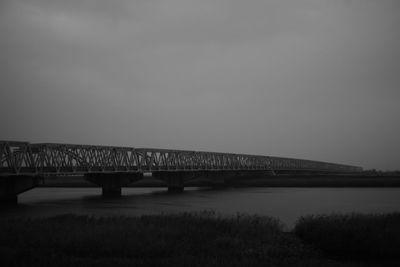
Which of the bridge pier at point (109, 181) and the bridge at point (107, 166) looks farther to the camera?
the bridge pier at point (109, 181)

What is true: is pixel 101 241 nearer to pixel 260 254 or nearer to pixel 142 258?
pixel 142 258

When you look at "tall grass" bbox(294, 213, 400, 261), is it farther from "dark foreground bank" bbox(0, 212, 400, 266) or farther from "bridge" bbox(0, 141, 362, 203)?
"bridge" bbox(0, 141, 362, 203)

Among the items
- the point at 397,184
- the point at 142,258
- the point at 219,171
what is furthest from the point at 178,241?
the point at 219,171

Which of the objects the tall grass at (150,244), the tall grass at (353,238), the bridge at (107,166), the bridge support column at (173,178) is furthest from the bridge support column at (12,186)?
the tall grass at (353,238)

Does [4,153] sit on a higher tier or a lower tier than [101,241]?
higher

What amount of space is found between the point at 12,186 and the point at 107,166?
82.5 feet

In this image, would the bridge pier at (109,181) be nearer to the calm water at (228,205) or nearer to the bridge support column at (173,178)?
the calm water at (228,205)

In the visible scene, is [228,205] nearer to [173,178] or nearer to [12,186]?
[12,186]

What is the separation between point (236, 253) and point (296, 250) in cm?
340

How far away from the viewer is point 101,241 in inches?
797

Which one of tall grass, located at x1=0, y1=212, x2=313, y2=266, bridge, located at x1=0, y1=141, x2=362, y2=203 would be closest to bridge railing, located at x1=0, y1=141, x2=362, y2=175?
bridge, located at x1=0, y1=141, x2=362, y2=203

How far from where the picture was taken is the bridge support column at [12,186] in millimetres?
61812

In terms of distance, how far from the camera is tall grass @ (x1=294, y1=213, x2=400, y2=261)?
20812mm

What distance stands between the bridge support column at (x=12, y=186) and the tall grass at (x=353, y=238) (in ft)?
169
